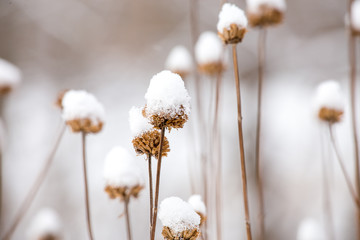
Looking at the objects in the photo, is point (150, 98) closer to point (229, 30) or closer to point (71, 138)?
point (229, 30)

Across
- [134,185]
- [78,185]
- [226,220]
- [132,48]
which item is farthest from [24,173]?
[134,185]

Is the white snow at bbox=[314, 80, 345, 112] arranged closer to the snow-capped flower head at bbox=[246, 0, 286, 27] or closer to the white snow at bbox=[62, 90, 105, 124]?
the snow-capped flower head at bbox=[246, 0, 286, 27]

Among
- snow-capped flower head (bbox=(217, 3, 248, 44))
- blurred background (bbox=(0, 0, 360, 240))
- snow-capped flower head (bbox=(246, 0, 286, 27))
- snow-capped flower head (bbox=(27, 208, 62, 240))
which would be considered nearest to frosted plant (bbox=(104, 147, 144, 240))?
snow-capped flower head (bbox=(217, 3, 248, 44))

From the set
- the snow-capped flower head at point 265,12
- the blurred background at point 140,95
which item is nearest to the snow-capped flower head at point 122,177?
the snow-capped flower head at point 265,12

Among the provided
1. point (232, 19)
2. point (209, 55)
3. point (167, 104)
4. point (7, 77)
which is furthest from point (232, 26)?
point (7, 77)

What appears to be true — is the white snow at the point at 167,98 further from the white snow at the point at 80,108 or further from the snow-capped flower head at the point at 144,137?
the white snow at the point at 80,108

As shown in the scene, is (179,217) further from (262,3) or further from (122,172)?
(262,3)

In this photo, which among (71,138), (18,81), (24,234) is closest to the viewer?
(18,81)
